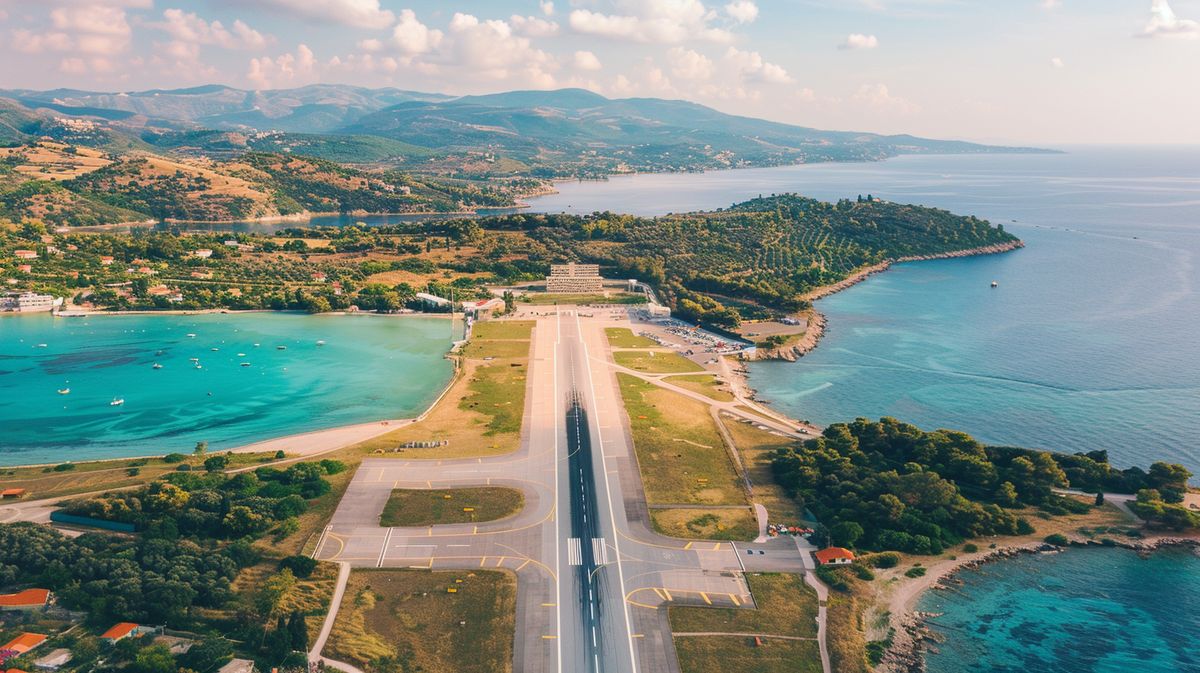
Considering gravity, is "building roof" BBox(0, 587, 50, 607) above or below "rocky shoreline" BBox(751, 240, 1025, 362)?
below

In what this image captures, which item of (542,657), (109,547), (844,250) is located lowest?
(542,657)

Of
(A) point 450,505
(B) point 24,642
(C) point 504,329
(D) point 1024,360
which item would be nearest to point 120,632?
(B) point 24,642

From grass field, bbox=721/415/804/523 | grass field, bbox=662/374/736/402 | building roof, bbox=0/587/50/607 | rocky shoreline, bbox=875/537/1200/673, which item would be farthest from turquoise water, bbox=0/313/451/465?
rocky shoreline, bbox=875/537/1200/673

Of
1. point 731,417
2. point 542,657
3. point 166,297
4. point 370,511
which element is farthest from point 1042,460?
point 166,297

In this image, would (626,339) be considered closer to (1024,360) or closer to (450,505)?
(450,505)

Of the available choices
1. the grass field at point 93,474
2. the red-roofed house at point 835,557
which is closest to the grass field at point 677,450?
the red-roofed house at point 835,557

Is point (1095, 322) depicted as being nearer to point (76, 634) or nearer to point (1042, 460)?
point (1042, 460)

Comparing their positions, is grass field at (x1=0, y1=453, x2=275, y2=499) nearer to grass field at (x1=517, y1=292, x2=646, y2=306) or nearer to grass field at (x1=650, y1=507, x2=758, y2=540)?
grass field at (x1=650, y1=507, x2=758, y2=540)
